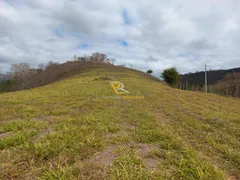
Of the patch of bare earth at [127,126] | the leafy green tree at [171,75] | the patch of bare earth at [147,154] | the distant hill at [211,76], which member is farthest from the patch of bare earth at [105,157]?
the distant hill at [211,76]

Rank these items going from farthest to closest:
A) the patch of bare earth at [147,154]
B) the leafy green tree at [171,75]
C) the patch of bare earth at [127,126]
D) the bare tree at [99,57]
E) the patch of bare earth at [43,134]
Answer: the bare tree at [99,57], the leafy green tree at [171,75], the patch of bare earth at [127,126], the patch of bare earth at [43,134], the patch of bare earth at [147,154]

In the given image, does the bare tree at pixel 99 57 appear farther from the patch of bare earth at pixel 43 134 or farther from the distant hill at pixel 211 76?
the patch of bare earth at pixel 43 134

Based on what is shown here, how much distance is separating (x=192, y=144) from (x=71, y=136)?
250 centimetres

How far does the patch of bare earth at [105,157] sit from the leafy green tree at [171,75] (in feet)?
81.4

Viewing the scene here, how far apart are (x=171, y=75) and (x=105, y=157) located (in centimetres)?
2510

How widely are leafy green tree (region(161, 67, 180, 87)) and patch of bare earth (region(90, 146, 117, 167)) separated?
24.8 m

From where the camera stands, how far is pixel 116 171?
5.60 feet

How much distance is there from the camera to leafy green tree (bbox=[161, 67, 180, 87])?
2462 cm

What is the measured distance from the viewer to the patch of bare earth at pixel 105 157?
193 cm

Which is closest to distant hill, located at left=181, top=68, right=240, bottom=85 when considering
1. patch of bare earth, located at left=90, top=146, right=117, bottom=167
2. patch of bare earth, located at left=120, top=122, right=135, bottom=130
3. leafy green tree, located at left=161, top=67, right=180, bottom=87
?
leafy green tree, located at left=161, top=67, right=180, bottom=87

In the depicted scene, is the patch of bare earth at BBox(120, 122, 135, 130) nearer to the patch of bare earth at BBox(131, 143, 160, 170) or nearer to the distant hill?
the patch of bare earth at BBox(131, 143, 160, 170)

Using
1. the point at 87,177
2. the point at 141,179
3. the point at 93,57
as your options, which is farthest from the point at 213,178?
the point at 93,57

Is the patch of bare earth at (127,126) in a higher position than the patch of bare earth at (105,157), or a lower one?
higher

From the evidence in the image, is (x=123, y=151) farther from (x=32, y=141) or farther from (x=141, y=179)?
(x=32, y=141)
